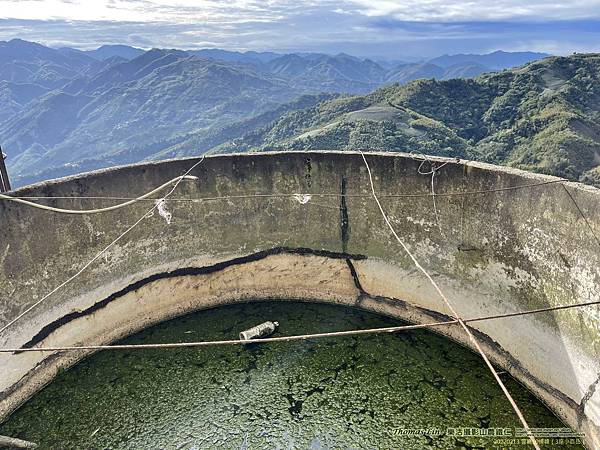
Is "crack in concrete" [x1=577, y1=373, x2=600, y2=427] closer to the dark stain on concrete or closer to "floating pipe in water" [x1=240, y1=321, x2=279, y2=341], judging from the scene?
the dark stain on concrete

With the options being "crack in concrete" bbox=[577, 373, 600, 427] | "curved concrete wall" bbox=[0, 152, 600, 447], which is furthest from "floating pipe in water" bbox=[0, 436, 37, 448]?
"crack in concrete" bbox=[577, 373, 600, 427]

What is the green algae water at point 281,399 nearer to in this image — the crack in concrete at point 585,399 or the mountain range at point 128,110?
the crack in concrete at point 585,399

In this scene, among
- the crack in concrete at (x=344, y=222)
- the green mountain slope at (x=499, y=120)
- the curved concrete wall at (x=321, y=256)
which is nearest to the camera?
the curved concrete wall at (x=321, y=256)

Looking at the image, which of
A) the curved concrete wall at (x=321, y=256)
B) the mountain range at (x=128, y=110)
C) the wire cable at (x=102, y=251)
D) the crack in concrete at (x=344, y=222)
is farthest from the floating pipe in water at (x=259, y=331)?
the mountain range at (x=128, y=110)

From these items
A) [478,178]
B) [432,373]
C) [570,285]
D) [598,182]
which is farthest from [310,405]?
[598,182]

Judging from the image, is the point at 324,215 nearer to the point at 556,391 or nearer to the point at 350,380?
the point at 350,380
